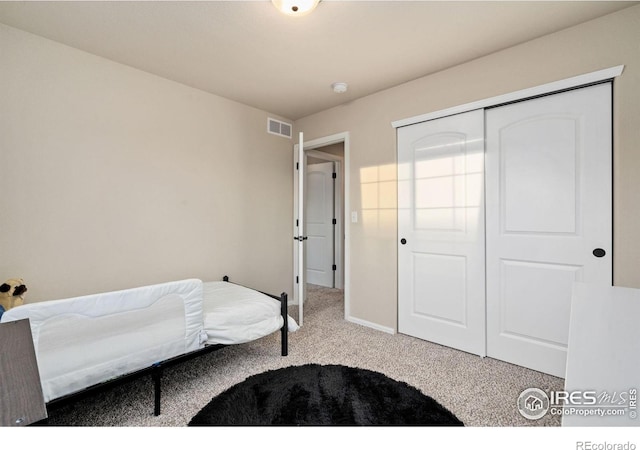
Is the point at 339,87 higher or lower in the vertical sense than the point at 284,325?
higher

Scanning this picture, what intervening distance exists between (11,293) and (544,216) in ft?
12.0

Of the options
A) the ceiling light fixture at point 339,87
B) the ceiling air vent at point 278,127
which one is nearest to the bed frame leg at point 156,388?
the ceiling light fixture at point 339,87

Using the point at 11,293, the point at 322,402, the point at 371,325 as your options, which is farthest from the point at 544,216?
the point at 11,293

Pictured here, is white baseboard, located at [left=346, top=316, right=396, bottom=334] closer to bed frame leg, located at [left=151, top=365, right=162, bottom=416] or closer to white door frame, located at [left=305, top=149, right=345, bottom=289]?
white door frame, located at [left=305, top=149, right=345, bottom=289]

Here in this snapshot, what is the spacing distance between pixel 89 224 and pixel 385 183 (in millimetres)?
2652

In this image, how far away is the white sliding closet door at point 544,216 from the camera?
1.95 metres

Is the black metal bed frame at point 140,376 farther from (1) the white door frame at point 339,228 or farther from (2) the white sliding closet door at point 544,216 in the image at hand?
(1) the white door frame at point 339,228

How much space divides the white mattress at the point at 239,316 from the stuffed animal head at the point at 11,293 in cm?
110

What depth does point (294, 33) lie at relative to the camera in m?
2.06

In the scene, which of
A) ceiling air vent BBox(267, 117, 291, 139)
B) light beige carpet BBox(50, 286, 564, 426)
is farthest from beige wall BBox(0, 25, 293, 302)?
light beige carpet BBox(50, 286, 564, 426)

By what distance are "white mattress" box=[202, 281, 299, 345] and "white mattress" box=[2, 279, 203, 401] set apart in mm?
137

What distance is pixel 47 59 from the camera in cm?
216

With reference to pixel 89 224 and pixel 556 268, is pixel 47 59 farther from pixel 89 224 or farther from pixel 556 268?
pixel 556 268

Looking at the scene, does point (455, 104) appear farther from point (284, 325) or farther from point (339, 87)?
point (284, 325)
